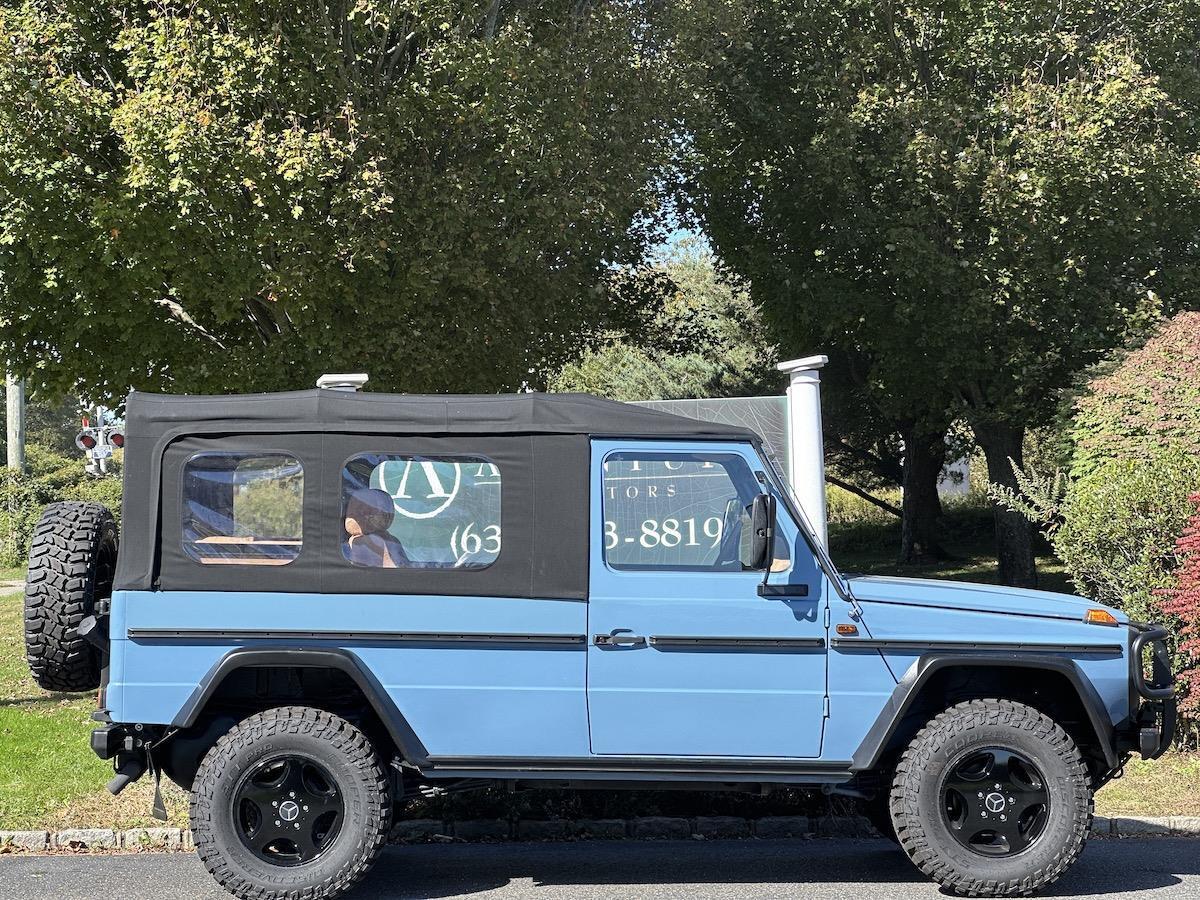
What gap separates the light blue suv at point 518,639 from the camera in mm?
5836

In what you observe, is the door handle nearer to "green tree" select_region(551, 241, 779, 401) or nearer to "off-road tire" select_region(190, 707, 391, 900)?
"off-road tire" select_region(190, 707, 391, 900)

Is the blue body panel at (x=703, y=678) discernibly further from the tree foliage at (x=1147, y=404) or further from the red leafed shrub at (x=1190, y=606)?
the tree foliage at (x=1147, y=404)

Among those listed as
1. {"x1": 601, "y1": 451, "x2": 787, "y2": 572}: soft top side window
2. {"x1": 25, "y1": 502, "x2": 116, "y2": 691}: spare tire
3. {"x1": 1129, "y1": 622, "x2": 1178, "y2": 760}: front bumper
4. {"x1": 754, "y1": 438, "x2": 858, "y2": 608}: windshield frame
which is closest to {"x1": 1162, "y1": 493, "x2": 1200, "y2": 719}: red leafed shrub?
{"x1": 1129, "y1": 622, "x2": 1178, "y2": 760}: front bumper

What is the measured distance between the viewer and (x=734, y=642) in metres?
5.88

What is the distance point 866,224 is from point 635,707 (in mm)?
12761

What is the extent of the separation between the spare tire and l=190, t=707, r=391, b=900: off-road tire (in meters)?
0.86

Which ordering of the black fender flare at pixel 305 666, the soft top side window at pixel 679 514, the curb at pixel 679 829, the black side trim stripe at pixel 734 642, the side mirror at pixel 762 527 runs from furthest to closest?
1. the curb at pixel 679 829
2. the soft top side window at pixel 679 514
3. the black side trim stripe at pixel 734 642
4. the black fender flare at pixel 305 666
5. the side mirror at pixel 762 527

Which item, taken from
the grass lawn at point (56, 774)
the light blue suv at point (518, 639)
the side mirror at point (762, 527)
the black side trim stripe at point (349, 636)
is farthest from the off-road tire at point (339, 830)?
the side mirror at point (762, 527)

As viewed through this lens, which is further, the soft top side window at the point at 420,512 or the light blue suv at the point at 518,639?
the soft top side window at the point at 420,512

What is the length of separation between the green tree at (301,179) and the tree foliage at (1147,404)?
5.74 metres

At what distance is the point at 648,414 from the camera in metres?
6.07

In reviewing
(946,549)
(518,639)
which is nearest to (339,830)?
(518,639)

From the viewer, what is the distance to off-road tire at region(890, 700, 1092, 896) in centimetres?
584

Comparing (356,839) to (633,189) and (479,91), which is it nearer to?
(479,91)
